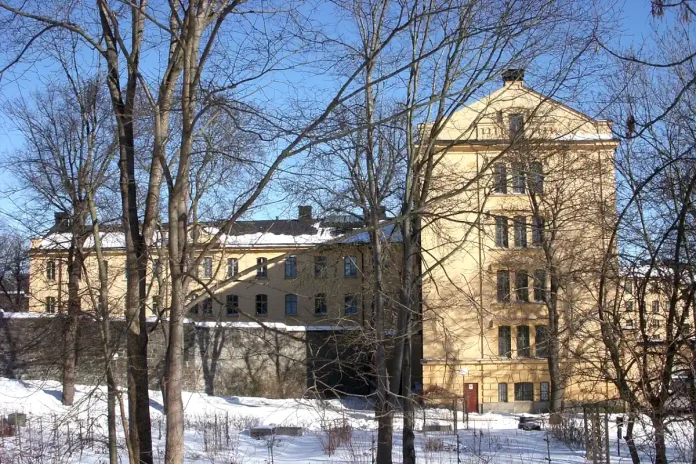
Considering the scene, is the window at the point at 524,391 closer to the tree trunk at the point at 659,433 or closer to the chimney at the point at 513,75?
the chimney at the point at 513,75

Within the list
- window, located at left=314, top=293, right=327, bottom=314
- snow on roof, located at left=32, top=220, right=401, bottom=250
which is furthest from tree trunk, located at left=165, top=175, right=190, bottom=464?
window, located at left=314, top=293, right=327, bottom=314

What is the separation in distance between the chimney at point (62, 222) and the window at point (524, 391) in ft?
67.4

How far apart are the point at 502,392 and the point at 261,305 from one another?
57.9 ft

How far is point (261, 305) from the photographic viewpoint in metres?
43.4

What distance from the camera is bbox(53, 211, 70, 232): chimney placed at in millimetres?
13854

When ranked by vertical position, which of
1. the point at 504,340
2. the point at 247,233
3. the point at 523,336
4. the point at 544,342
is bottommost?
the point at 504,340

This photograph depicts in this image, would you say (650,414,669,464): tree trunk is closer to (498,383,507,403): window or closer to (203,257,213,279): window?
(203,257,213,279): window

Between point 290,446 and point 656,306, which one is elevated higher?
point 656,306

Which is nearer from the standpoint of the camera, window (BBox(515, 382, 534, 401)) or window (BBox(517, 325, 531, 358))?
window (BBox(517, 325, 531, 358))

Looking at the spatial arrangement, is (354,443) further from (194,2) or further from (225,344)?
(225,344)

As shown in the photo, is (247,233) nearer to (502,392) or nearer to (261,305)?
(502,392)

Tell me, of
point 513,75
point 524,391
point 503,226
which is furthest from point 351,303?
point 524,391

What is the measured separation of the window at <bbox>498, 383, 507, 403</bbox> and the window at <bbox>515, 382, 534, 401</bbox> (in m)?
0.48

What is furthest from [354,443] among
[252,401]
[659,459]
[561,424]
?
[252,401]
